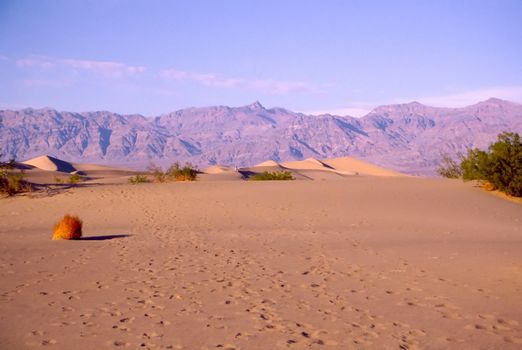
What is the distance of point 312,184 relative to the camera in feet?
84.9

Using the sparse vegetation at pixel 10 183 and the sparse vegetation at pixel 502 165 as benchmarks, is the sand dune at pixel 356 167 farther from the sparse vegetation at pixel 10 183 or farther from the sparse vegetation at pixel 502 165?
the sparse vegetation at pixel 10 183

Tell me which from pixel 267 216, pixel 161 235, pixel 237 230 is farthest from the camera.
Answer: pixel 267 216

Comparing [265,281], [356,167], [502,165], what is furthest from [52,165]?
[265,281]

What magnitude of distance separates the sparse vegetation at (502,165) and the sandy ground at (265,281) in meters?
3.13

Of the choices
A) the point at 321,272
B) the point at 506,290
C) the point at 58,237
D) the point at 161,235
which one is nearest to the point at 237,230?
the point at 161,235

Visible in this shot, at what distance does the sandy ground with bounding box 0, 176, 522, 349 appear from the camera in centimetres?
571

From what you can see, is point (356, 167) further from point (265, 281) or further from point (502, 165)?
point (265, 281)

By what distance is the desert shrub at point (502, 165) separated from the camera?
2072 cm

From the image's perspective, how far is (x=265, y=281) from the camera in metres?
8.21

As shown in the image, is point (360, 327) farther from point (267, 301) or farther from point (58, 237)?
point (58, 237)

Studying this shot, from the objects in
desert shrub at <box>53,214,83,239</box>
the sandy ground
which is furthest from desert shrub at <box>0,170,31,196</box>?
desert shrub at <box>53,214,83,239</box>

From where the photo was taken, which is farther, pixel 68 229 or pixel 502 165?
pixel 502 165

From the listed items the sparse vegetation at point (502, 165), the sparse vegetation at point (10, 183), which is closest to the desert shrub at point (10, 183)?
the sparse vegetation at point (10, 183)

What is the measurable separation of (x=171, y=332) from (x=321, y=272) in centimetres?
379
